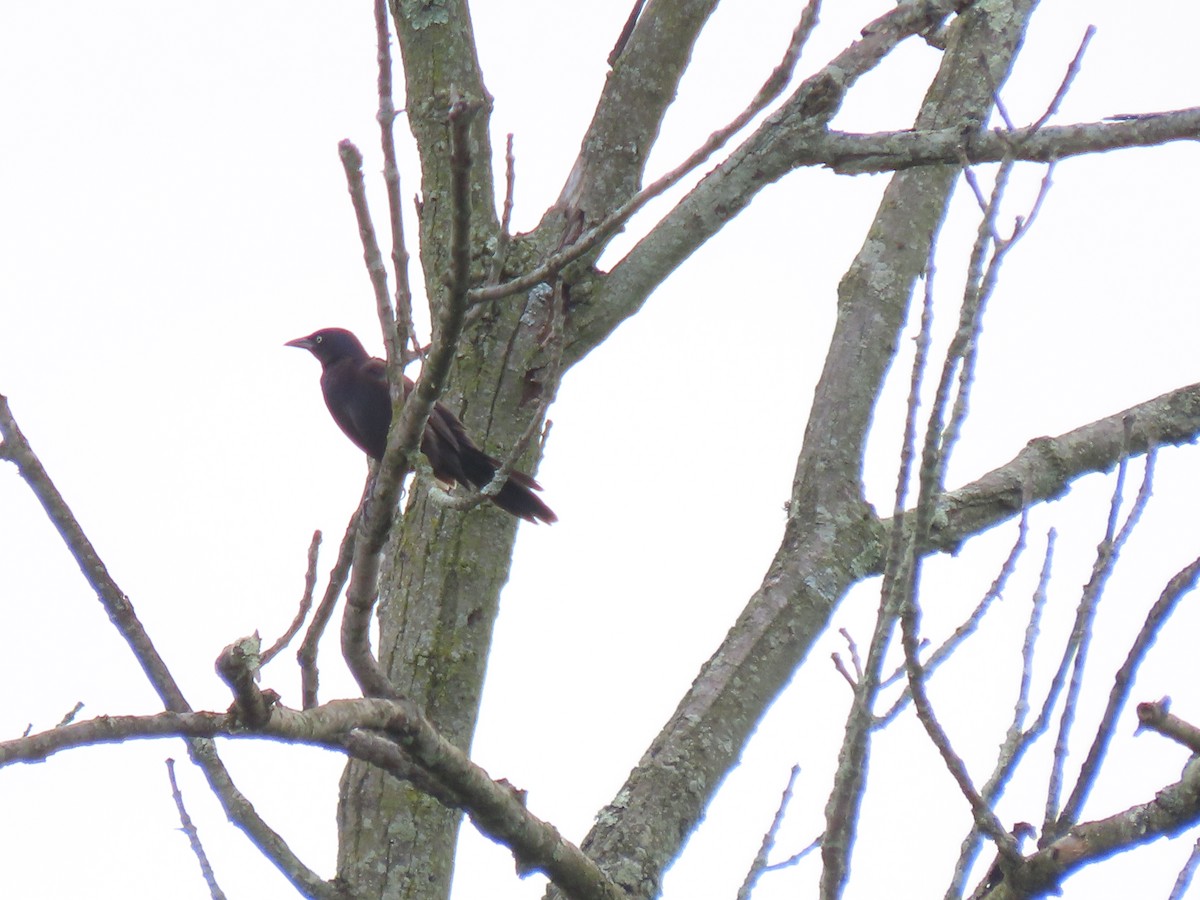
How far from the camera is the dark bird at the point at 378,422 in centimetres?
353

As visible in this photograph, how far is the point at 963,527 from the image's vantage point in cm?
347

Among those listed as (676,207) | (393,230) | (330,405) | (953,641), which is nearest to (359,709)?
(393,230)

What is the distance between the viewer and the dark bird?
3533 millimetres

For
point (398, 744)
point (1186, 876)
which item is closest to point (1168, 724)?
point (1186, 876)

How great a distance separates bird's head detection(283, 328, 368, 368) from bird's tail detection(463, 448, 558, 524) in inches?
94.7

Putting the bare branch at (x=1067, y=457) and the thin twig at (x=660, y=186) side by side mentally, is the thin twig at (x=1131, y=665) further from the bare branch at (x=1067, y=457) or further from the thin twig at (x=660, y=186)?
the bare branch at (x=1067, y=457)

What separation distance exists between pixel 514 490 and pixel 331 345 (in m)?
2.90

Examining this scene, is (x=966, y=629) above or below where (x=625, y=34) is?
below

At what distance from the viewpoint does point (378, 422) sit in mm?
5555

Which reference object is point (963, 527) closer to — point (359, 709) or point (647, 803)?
point (647, 803)

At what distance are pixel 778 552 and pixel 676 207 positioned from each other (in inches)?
34.2

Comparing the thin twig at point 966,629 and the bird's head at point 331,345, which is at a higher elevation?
the bird's head at point 331,345

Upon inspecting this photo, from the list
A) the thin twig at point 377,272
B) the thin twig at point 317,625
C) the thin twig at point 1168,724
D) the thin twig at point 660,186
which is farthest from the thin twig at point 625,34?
the thin twig at point 1168,724

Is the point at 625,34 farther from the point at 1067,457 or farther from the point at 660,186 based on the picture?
the point at 660,186
